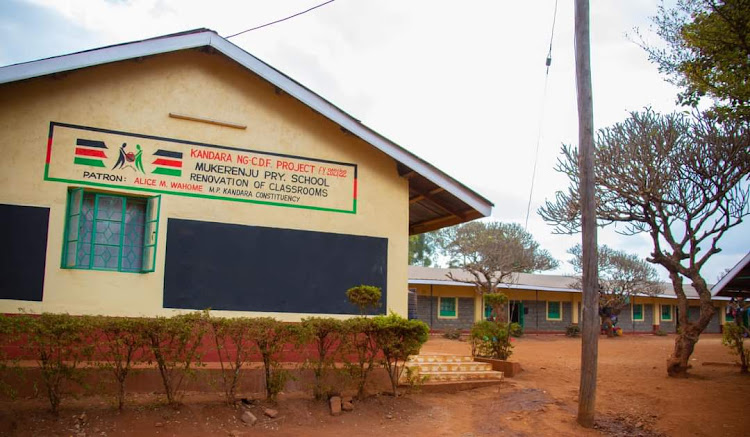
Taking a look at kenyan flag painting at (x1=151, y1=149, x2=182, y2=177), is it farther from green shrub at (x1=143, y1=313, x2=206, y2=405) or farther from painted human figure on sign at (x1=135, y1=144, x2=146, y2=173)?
green shrub at (x1=143, y1=313, x2=206, y2=405)

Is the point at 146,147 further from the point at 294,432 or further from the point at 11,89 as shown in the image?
the point at 294,432

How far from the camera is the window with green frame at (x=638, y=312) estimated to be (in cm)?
3984

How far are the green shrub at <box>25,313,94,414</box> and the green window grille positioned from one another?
3155 cm

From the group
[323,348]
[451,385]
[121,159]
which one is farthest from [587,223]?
[121,159]

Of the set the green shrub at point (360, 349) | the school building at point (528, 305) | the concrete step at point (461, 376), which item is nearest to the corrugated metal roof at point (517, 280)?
the school building at point (528, 305)

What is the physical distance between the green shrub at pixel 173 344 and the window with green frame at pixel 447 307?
24.6m

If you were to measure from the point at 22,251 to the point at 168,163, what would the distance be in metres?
2.59

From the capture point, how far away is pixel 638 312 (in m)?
40.1

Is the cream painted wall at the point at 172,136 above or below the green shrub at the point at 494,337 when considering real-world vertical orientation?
above

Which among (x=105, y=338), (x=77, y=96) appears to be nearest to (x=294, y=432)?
(x=105, y=338)

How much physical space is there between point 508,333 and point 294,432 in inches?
286

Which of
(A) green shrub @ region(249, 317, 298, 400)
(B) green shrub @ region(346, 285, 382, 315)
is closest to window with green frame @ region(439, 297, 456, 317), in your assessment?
(B) green shrub @ region(346, 285, 382, 315)

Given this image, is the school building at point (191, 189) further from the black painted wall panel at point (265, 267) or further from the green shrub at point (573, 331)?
the green shrub at point (573, 331)

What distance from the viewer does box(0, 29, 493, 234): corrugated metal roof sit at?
936cm
